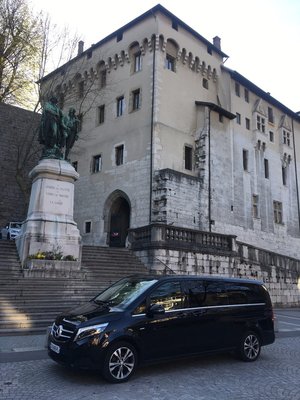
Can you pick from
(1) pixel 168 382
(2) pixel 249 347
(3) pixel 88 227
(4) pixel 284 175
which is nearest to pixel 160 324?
(1) pixel 168 382

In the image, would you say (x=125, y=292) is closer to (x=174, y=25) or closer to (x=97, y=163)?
(x=97, y=163)

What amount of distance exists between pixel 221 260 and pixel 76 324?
1427 cm

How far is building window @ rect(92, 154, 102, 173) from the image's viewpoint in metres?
28.5

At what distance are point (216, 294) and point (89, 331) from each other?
2.72 meters

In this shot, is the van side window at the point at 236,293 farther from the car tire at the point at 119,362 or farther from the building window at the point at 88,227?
the building window at the point at 88,227

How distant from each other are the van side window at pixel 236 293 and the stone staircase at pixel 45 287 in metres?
4.93

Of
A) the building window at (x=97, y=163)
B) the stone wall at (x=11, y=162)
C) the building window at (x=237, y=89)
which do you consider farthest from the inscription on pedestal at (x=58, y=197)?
the building window at (x=237, y=89)

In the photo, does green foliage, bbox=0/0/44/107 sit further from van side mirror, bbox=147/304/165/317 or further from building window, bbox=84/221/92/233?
van side mirror, bbox=147/304/165/317

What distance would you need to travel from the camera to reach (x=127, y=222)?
87.7 feet

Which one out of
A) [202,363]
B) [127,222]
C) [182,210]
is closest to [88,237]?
[127,222]

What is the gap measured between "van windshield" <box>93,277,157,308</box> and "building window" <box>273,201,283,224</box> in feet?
92.3

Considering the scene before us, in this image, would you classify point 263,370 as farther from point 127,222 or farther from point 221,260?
point 127,222

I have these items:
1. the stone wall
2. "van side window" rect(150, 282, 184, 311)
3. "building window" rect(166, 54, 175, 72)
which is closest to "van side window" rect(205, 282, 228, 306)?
"van side window" rect(150, 282, 184, 311)

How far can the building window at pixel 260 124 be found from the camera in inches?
1313
